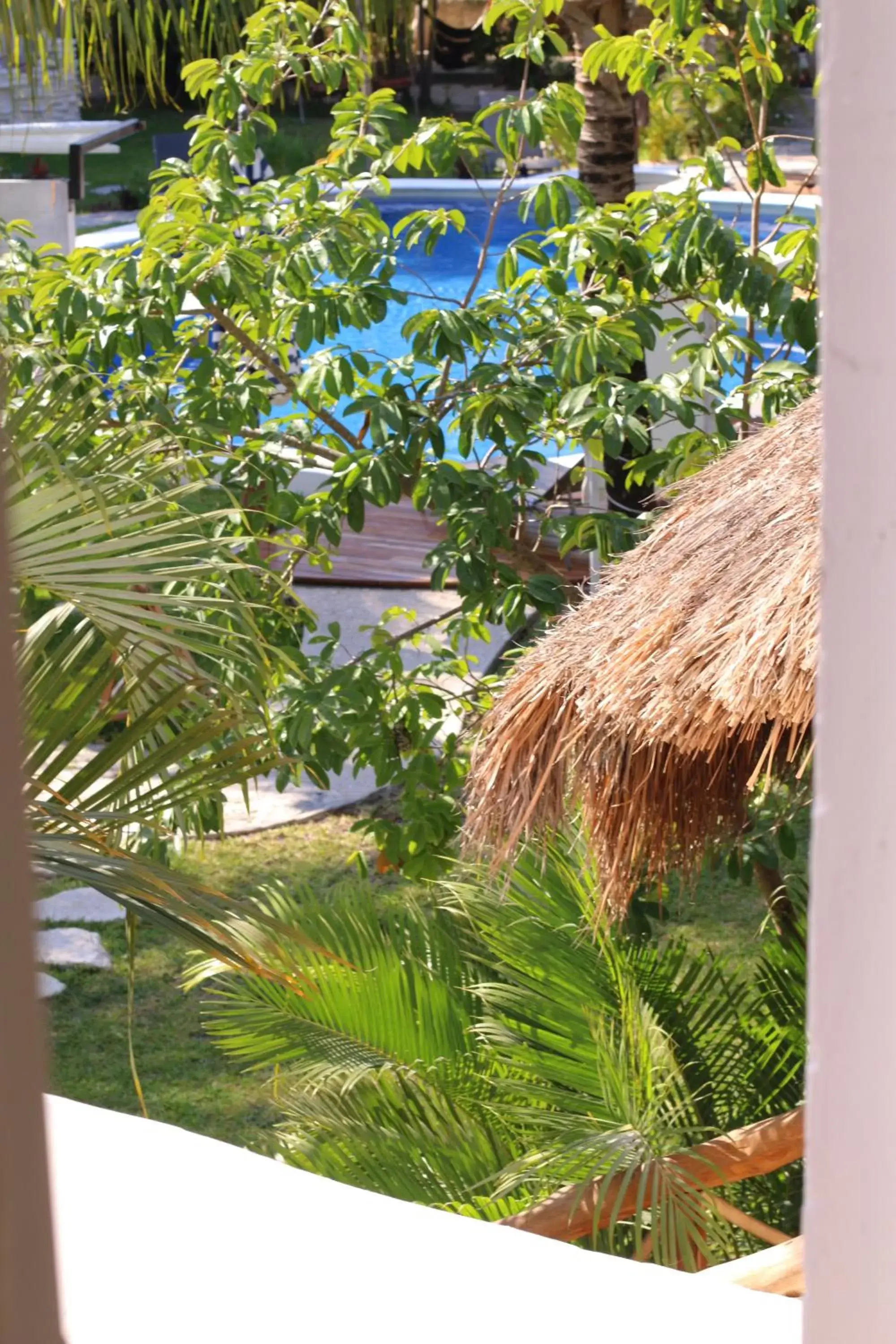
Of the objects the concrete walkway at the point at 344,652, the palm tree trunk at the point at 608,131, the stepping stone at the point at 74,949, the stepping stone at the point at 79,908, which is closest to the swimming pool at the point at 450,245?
the concrete walkway at the point at 344,652

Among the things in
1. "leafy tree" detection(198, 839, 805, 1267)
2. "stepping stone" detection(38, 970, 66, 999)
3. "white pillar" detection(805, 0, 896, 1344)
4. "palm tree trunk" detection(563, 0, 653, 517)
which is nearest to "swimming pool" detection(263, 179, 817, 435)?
"palm tree trunk" detection(563, 0, 653, 517)

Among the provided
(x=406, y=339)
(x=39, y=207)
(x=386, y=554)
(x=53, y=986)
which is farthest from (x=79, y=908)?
(x=39, y=207)

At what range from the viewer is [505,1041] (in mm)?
3717

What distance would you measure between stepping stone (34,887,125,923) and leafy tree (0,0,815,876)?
2201mm

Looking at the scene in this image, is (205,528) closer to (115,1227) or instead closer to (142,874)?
(142,874)

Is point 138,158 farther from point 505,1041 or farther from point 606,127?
point 505,1041

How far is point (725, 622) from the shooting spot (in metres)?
2.96

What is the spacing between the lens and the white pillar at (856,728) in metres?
0.67

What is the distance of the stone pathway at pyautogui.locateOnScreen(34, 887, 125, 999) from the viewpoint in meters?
5.88

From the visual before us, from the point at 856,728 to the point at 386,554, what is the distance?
8593mm

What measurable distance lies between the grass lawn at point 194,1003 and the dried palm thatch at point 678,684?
488 millimetres

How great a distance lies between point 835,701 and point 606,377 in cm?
331

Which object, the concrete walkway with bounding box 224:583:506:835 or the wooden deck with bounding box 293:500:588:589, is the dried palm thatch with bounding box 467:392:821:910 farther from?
the wooden deck with bounding box 293:500:588:589

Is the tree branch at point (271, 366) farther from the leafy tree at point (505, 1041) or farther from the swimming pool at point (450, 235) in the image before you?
the swimming pool at point (450, 235)
